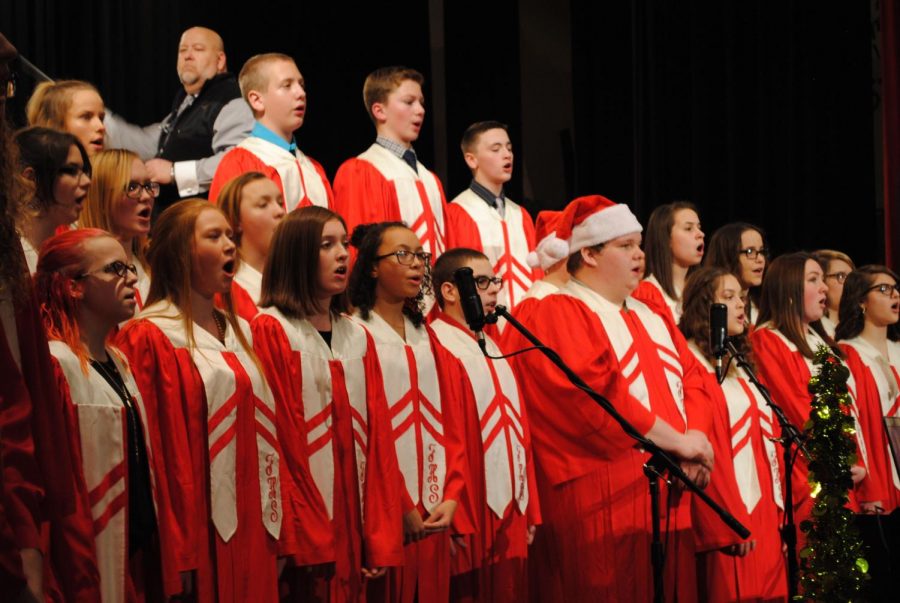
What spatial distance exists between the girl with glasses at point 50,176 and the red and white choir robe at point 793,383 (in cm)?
359

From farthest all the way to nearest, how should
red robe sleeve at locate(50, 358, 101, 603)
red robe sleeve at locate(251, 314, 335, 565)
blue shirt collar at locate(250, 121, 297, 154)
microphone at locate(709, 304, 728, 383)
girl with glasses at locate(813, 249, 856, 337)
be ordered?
girl with glasses at locate(813, 249, 856, 337), blue shirt collar at locate(250, 121, 297, 154), microphone at locate(709, 304, 728, 383), red robe sleeve at locate(251, 314, 335, 565), red robe sleeve at locate(50, 358, 101, 603)

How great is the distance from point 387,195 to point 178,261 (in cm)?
226

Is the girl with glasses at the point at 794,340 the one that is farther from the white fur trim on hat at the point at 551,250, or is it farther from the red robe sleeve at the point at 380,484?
the red robe sleeve at the point at 380,484

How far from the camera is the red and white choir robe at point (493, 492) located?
15.3ft

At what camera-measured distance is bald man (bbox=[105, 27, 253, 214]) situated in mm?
5980

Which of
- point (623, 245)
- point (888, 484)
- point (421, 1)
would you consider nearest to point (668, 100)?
point (421, 1)

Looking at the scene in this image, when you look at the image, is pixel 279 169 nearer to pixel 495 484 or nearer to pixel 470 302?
pixel 495 484

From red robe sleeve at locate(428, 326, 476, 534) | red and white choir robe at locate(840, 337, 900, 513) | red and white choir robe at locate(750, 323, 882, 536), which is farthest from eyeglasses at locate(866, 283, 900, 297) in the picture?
red robe sleeve at locate(428, 326, 476, 534)

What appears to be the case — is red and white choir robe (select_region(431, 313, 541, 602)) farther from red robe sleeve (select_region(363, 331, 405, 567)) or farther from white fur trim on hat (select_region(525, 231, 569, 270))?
white fur trim on hat (select_region(525, 231, 569, 270))

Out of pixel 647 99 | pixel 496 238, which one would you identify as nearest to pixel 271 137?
pixel 496 238

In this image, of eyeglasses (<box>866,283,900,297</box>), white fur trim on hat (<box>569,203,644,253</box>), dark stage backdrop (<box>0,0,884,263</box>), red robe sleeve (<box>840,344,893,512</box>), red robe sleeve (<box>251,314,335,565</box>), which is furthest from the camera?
dark stage backdrop (<box>0,0,884,263</box>)

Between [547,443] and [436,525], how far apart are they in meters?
0.76

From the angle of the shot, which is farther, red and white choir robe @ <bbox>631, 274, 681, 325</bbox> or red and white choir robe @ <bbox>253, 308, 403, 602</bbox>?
red and white choir robe @ <bbox>631, 274, 681, 325</bbox>

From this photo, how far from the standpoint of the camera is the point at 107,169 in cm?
415
